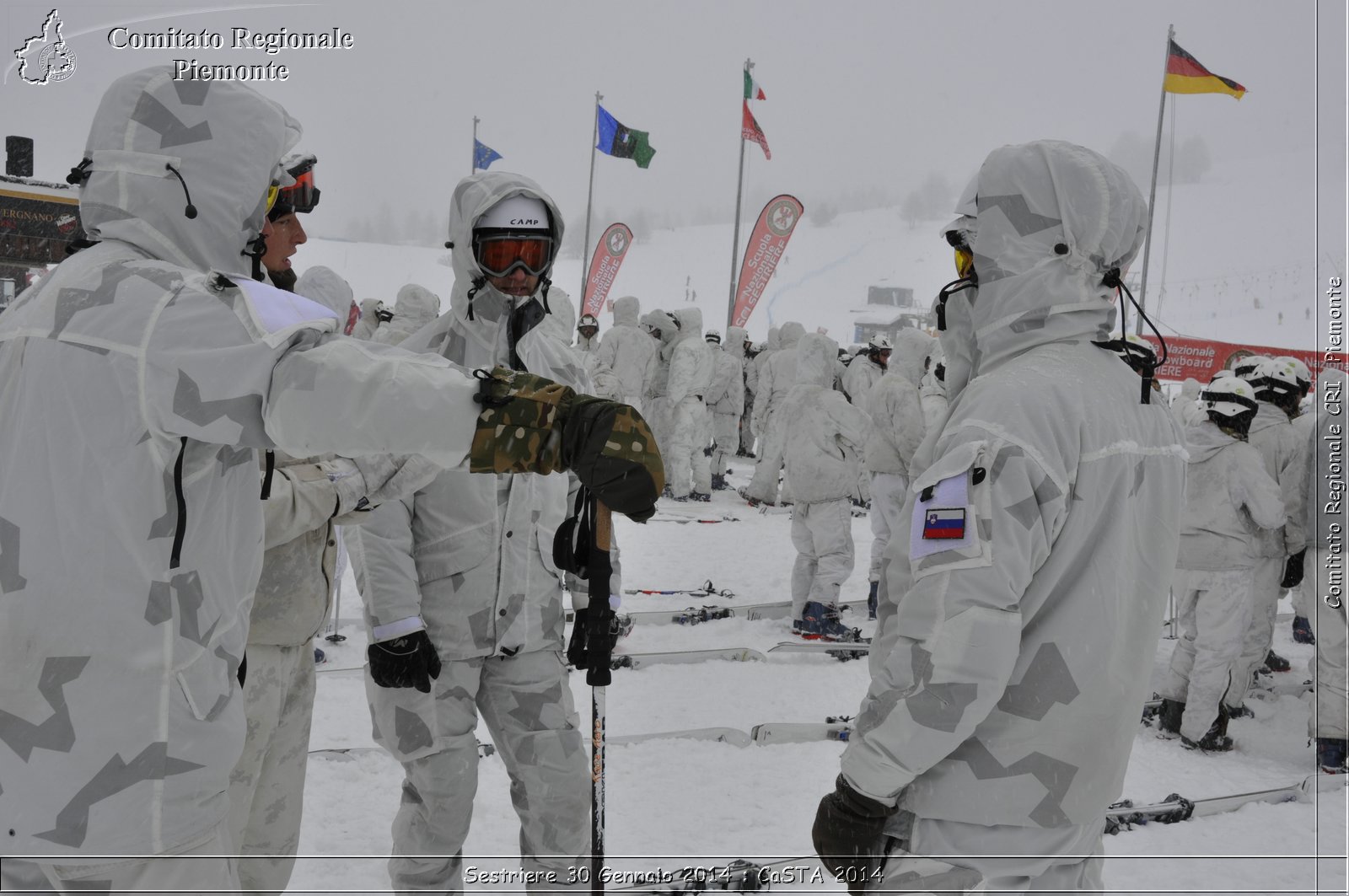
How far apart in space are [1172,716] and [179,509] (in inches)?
244

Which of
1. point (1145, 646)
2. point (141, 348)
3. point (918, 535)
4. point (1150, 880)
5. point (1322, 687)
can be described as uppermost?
point (141, 348)

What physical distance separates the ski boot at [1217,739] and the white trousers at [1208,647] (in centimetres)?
3

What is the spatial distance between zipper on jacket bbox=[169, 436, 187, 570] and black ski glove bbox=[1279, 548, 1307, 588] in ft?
22.7

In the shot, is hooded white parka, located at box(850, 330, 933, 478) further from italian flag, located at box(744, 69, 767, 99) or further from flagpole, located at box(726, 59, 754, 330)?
italian flag, located at box(744, 69, 767, 99)

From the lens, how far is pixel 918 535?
198cm

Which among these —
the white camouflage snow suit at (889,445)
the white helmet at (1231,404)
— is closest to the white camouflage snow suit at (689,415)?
the white camouflage snow suit at (889,445)

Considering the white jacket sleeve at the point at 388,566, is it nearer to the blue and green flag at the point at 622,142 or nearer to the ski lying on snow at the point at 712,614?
the ski lying on snow at the point at 712,614

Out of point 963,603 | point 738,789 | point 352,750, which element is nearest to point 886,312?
point 738,789

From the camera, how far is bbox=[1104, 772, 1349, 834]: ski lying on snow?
456 centimetres

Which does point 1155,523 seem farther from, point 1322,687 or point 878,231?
point 878,231

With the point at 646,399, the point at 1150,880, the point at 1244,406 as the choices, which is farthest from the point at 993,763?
the point at 646,399

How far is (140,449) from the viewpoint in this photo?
1594mm

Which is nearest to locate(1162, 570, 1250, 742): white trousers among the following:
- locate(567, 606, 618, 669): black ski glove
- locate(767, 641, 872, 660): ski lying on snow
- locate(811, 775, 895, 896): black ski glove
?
locate(767, 641, 872, 660): ski lying on snow

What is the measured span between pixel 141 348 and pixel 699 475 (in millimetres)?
12550
